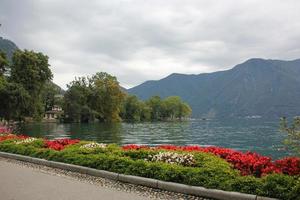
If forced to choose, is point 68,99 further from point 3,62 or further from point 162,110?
point 162,110

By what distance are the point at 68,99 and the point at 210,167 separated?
113 meters

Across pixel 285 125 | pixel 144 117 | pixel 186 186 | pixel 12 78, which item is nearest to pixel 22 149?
pixel 186 186

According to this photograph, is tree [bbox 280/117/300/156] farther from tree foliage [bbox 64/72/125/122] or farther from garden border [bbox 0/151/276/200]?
tree foliage [bbox 64/72/125/122]

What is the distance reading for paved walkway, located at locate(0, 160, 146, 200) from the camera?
9.88m

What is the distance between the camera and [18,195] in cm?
1002

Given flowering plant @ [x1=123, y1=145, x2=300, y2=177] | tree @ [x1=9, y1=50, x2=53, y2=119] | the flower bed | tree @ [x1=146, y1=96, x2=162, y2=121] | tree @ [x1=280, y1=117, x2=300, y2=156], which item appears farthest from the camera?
tree @ [x1=146, y1=96, x2=162, y2=121]

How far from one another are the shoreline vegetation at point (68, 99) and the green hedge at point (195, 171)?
5474 cm

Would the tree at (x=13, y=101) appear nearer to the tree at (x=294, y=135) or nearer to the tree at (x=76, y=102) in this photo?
the tree at (x=76, y=102)

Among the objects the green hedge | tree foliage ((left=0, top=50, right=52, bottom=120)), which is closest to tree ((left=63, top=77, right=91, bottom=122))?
tree foliage ((left=0, top=50, right=52, bottom=120))

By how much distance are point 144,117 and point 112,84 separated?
41.8 meters

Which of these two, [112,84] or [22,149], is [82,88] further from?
[22,149]

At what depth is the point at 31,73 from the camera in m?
86.4

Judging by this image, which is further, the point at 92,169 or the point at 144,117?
the point at 144,117

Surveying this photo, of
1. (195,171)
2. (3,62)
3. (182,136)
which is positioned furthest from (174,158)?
(3,62)
